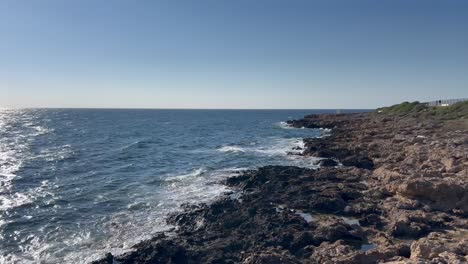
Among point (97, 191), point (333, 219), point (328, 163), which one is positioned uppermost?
point (328, 163)

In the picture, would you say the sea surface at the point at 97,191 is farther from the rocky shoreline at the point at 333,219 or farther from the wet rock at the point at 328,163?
the rocky shoreline at the point at 333,219

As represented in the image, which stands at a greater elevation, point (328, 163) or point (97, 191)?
point (328, 163)

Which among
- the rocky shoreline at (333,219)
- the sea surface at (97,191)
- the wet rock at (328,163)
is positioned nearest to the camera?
the rocky shoreline at (333,219)

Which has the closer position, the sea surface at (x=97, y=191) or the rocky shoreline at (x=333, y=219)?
the rocky shoreline at (x=333, y=219)

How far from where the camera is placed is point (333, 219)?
65.9 feet

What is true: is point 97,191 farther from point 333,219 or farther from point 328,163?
point 328,163

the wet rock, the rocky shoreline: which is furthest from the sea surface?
the rocky shoreline

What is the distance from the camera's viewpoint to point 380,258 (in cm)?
1434

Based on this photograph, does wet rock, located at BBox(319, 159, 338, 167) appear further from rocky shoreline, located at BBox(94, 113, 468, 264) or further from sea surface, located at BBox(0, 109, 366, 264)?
rocky shoreline, located at BBox(94, 113, 468, 264)

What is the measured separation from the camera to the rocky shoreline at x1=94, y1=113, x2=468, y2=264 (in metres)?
15.4

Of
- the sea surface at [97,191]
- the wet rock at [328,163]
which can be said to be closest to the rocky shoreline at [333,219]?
the sea surface at [97,191]

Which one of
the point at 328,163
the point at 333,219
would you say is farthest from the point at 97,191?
the point at 328,163

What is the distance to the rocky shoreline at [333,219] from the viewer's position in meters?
15.4

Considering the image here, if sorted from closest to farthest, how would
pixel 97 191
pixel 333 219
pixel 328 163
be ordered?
pixel 333 219
pixel 97 191
pixel 328 163
